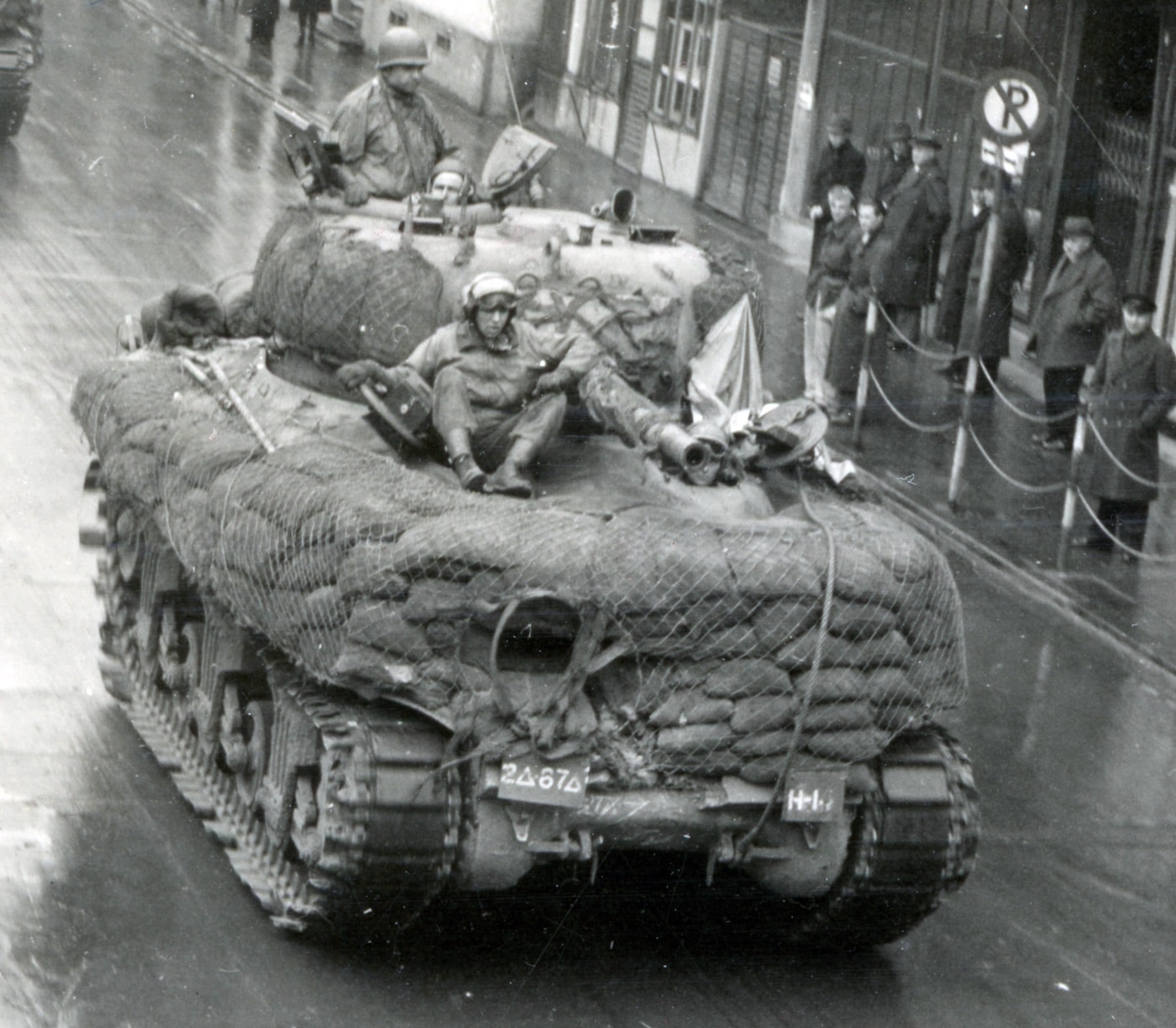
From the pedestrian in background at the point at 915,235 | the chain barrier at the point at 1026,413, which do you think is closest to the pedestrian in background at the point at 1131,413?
the chain barrier at the point at 1026,413

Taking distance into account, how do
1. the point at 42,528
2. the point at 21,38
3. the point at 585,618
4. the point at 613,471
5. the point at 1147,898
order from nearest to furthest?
the point at 585,618 → the point at 613,471 → the point at 1147,898 → the point at 42,528 → the point at 21,38

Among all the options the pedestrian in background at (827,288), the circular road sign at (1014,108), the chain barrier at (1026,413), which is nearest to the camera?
the circular road sign at (1014,108)

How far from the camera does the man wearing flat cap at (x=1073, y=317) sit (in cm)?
1616

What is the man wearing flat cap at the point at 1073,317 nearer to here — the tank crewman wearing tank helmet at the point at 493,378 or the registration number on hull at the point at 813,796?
the tank crewman wearing tank helmet at the point at 493,378

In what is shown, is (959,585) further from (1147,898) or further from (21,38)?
(21,38)

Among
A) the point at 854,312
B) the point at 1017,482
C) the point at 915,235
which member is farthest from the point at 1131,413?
the point at 915,235

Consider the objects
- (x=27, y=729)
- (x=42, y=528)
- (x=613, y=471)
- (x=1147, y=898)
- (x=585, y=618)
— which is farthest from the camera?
(x=42, y=528)

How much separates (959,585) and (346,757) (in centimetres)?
664

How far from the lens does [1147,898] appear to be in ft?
32.8

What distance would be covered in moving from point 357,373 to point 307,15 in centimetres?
2515

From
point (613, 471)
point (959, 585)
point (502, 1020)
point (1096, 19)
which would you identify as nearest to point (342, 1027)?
point (502, 1020)

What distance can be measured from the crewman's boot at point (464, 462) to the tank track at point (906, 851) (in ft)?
6.21

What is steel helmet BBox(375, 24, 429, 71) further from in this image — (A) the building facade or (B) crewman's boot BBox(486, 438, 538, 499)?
(B) crewman's boot BBox(486, 438, 538, 499)

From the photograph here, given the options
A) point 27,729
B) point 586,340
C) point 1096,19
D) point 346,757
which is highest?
point 1096,19
